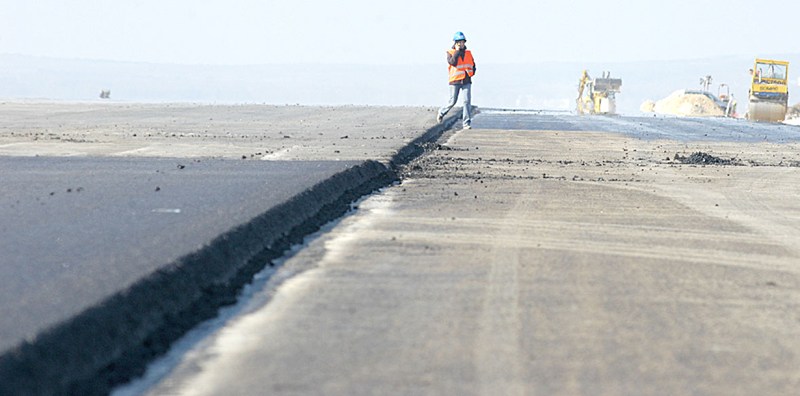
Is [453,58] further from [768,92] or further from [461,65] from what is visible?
[768,92]

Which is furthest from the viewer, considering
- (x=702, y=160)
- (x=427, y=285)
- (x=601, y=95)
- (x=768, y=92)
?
(x=601, y=95)

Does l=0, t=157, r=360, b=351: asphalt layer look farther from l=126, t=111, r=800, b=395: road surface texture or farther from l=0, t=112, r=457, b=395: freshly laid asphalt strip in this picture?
l=126, t=111, r=800, b=395: road surface texture

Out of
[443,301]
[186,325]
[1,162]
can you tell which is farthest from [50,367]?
[1,162]

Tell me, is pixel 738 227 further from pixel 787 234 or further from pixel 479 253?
pixel 479 253

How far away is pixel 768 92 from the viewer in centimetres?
5347

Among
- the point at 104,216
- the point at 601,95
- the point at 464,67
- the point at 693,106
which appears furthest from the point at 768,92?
the point at 104,216

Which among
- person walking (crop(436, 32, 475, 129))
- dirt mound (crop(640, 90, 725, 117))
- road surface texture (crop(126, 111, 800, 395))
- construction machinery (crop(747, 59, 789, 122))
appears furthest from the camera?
dirt mound (crop(640, 90, 725, 117))

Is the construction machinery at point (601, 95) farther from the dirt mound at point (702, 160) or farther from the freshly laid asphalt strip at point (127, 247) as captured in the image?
the freshly laid asphalt strip at point (127, 247)

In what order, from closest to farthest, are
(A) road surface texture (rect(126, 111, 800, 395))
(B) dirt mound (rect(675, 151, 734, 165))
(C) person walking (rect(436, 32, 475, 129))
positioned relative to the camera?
1. (A) road surface texture (rect(126, 111, 800, 395))
2. (B) dirt mound (rect(675, 151, 734, 165))
3. (C) person walking (rect(436, 32, 475, 129))

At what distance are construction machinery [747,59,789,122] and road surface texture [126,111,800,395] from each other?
140 feet

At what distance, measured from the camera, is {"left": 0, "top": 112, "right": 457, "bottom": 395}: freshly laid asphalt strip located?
475 centimetres

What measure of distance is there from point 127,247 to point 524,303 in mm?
2250

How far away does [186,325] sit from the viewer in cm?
546

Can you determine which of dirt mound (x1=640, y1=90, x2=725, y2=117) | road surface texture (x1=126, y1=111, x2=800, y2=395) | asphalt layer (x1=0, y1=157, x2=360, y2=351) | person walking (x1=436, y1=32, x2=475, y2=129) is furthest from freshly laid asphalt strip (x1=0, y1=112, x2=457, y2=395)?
dirt mound (x1=640, y1=90, x2=725, y2=117)
